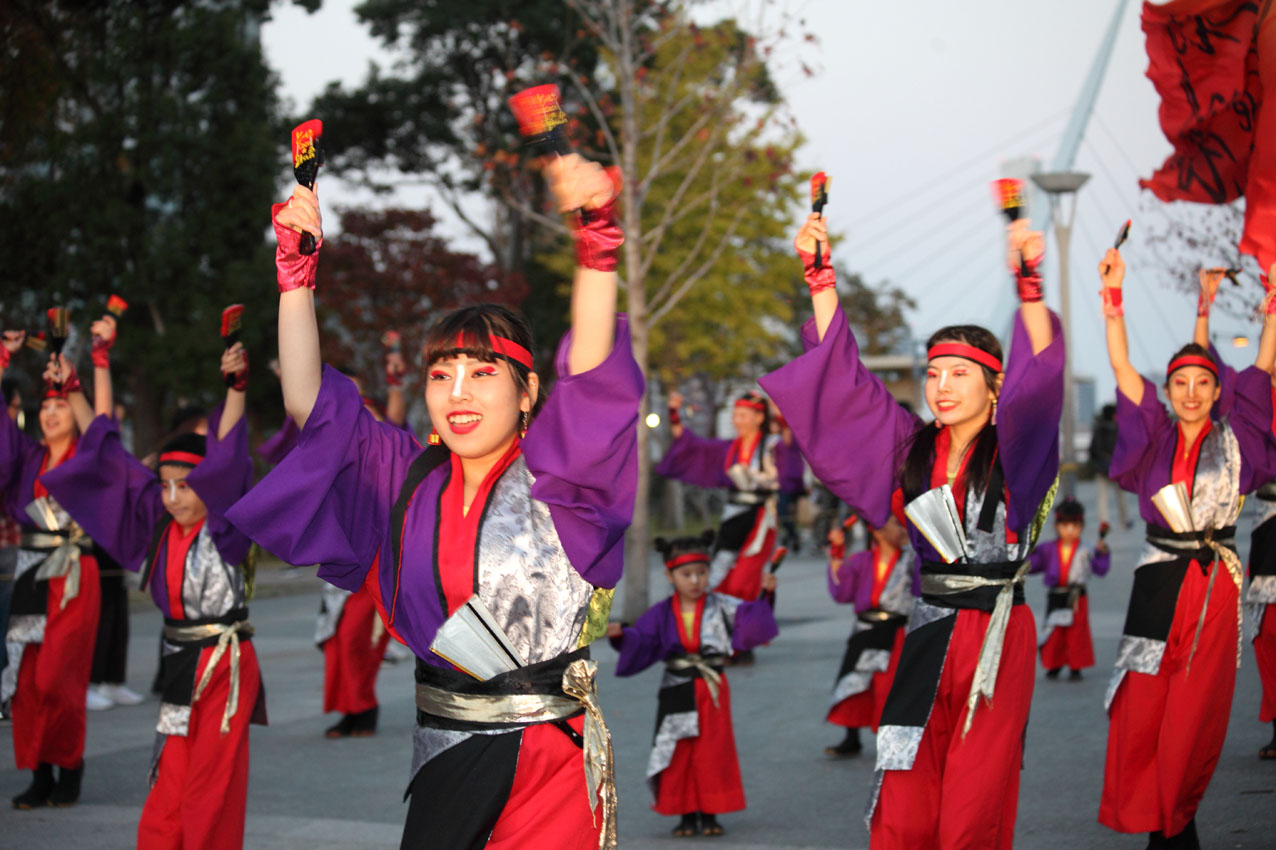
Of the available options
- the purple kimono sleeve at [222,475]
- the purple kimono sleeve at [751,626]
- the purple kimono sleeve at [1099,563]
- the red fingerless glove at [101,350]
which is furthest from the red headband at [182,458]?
the purple kimono sleeve at [1099,563]

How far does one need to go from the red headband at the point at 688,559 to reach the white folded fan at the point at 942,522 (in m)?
2.32

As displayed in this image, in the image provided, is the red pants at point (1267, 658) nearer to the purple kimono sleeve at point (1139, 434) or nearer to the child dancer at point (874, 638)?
the purple kimono sleeve at point (1139, 434)

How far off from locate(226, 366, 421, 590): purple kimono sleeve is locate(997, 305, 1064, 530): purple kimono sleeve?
1.84 metres

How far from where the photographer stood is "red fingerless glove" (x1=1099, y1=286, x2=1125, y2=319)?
4941 millimetres

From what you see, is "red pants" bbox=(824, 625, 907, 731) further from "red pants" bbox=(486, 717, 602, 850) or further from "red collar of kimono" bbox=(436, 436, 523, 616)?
"red collar of kimono" bbox=(436, 436, 523, 616)

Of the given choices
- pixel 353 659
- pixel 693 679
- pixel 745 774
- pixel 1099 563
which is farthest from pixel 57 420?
pixel 1099 563

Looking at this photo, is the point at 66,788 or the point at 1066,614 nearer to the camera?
the point at 66,788

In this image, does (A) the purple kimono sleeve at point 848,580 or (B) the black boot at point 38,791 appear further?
(A) the purple kimono sleeve at point 848,580

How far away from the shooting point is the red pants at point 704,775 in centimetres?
584

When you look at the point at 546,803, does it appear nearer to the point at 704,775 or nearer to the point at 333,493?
the point at 333,493

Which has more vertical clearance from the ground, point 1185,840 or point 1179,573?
point 1179,573

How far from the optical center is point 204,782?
4.86 metres

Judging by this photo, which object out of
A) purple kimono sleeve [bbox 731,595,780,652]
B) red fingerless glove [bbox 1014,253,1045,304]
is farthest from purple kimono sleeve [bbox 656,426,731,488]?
red fingerless glove [bbox 1014,253,1045,304]

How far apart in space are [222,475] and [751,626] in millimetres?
2598
